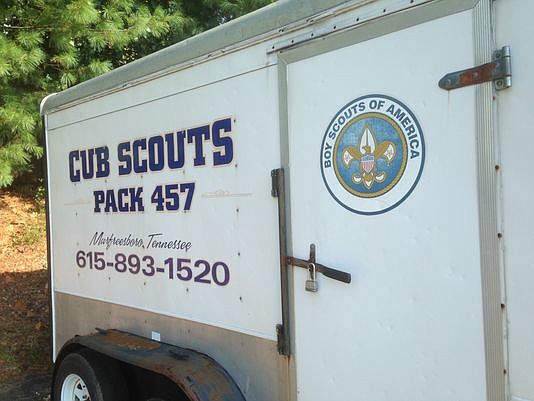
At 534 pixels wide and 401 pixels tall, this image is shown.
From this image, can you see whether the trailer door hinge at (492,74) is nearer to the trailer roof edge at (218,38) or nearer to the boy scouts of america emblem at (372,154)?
the boy scouts of america emblem at (372,154)

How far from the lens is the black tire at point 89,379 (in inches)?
131

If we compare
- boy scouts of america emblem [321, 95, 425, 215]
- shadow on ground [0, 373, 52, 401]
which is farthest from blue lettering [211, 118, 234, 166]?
shadow on ground [0, 373, 52, 401]

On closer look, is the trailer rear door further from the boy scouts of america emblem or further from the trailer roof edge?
the trailer roof edge

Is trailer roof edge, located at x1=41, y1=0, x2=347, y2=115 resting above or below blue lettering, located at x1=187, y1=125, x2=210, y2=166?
above

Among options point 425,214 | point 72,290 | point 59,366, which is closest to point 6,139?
point 72,290

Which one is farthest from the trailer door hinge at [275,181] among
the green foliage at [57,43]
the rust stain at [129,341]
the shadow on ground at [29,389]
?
the green foliage at [57,43]

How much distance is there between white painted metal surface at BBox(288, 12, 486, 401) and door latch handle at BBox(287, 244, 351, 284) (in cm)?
3

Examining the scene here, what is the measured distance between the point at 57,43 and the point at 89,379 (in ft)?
15.4

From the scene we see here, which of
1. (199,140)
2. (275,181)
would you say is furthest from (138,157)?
(275,181)

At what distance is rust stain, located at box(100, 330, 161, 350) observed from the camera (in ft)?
10.6

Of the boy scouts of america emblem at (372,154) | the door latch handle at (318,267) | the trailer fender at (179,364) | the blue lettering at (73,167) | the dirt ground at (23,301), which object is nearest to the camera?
the boy scouts of america emblem at (372,154)

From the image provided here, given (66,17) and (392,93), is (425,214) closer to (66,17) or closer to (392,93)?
(392,93)

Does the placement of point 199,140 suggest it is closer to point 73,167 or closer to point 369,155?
point 369,155

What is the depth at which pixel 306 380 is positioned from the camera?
251 centimetres
